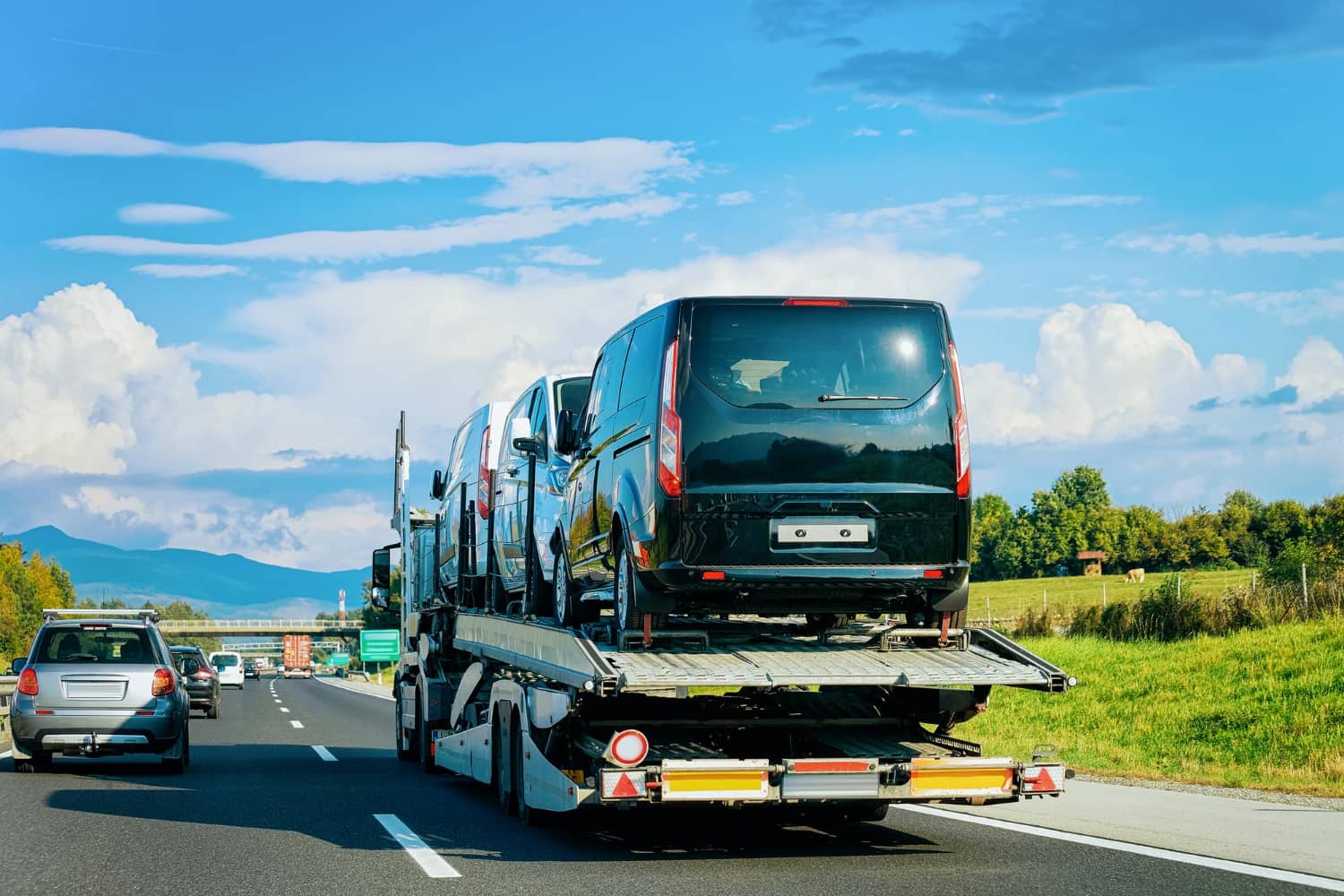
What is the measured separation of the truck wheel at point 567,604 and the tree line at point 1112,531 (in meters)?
121

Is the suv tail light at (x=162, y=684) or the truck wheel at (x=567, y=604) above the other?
the truck wheel at (x=567, y=604)

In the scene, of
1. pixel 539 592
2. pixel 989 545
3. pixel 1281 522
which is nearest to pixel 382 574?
pixel 539 592

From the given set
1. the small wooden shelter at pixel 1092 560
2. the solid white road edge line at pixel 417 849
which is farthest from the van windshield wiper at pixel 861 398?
the small wooden shelter at pixel 1092 560

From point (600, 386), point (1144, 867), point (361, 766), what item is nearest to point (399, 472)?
point (361, 766)

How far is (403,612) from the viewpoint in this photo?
21.2 metres

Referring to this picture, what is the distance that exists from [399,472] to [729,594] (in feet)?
43.2

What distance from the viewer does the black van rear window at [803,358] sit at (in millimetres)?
9352

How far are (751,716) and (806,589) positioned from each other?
1.08 meters

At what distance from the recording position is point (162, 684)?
1594 centimetres

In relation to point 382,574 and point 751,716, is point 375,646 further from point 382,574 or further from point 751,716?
point 751,716

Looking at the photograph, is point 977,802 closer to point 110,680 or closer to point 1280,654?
point 110,680

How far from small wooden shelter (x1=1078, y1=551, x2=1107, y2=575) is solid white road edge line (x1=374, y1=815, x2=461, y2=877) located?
145m

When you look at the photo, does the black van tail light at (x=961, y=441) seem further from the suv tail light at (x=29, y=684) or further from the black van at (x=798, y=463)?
the suv tail light at (x=29, y=684)

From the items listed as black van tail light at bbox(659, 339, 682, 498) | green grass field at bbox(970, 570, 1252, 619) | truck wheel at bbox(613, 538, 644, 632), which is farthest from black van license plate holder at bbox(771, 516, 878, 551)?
green grass field at bbox(970, 570, 1252, 619)
